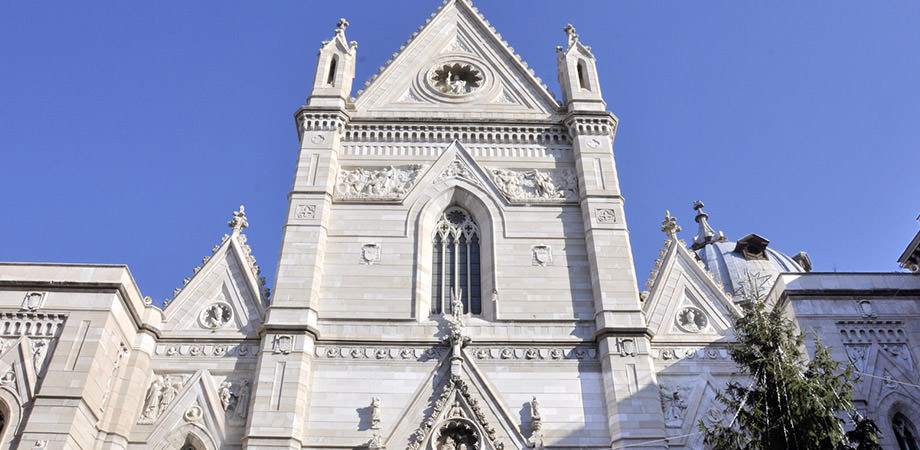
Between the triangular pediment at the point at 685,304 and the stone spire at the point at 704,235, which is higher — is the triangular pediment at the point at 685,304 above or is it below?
below

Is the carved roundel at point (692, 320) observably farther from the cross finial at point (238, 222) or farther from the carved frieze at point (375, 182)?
the cross finial at point (238, 222)

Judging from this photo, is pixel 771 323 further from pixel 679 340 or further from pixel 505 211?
pixel 505 211

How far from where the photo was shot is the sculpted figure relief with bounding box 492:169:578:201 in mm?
20281

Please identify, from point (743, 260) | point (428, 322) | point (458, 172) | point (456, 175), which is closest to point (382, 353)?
point (428, 322)

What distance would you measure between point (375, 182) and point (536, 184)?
13.8 feet

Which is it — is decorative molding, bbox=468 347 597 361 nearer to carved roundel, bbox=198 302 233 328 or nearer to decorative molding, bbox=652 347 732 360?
decorative molding, bbox=652 347 732 360

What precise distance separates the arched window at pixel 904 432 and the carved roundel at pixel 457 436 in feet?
27.8

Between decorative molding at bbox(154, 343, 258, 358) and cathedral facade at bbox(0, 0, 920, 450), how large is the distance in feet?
0.15

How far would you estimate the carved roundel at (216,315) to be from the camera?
A: 17.8m

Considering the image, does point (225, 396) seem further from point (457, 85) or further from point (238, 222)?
point (457, 85)

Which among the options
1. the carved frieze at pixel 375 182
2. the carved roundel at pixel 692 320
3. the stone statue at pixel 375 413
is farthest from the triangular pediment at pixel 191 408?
the carved roundel at pixel 692 320

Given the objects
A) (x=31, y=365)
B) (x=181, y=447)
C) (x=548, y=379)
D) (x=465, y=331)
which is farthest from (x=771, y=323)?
(x=31, y=365)

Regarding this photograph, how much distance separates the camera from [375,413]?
52.6 feet

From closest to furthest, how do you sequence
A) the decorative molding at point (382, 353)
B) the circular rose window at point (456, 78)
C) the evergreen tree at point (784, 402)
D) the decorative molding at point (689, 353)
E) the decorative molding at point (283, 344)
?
the evergreen tree at point (784, 402) → the decorative molding at point (283, 344) → the decorative molding at point (382, 353) → the decorative molding at point (689, 353) → the circular rose window at point (456, 78)
